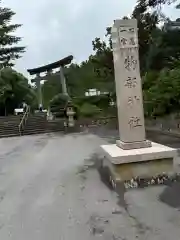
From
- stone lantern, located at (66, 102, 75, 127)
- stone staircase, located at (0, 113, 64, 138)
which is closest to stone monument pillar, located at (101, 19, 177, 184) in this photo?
stone staircase, located at (0, 113, 64, 138)

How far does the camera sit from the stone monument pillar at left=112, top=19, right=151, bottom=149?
6.99m

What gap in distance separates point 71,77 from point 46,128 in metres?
19.3

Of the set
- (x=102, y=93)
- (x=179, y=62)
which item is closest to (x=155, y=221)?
→ (x=179, y=62)

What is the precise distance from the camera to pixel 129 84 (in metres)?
7.02

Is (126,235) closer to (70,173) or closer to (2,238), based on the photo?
(2,238)

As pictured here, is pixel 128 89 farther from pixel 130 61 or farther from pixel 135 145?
pixel 135 145

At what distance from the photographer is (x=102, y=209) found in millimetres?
4977

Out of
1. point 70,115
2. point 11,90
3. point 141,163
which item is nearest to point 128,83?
point 141,163

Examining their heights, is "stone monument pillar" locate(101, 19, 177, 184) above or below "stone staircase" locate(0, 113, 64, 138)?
above

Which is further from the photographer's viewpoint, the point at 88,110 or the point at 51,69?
the point at 51,69

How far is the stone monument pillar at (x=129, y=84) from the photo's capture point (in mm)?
6992

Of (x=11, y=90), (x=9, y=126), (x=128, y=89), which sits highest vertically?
(x=11, y=90)

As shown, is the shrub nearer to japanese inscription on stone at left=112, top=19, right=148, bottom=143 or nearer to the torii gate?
the torii gate

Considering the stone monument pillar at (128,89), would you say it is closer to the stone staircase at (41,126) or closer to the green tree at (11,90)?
the stone staircase at (41,126)
